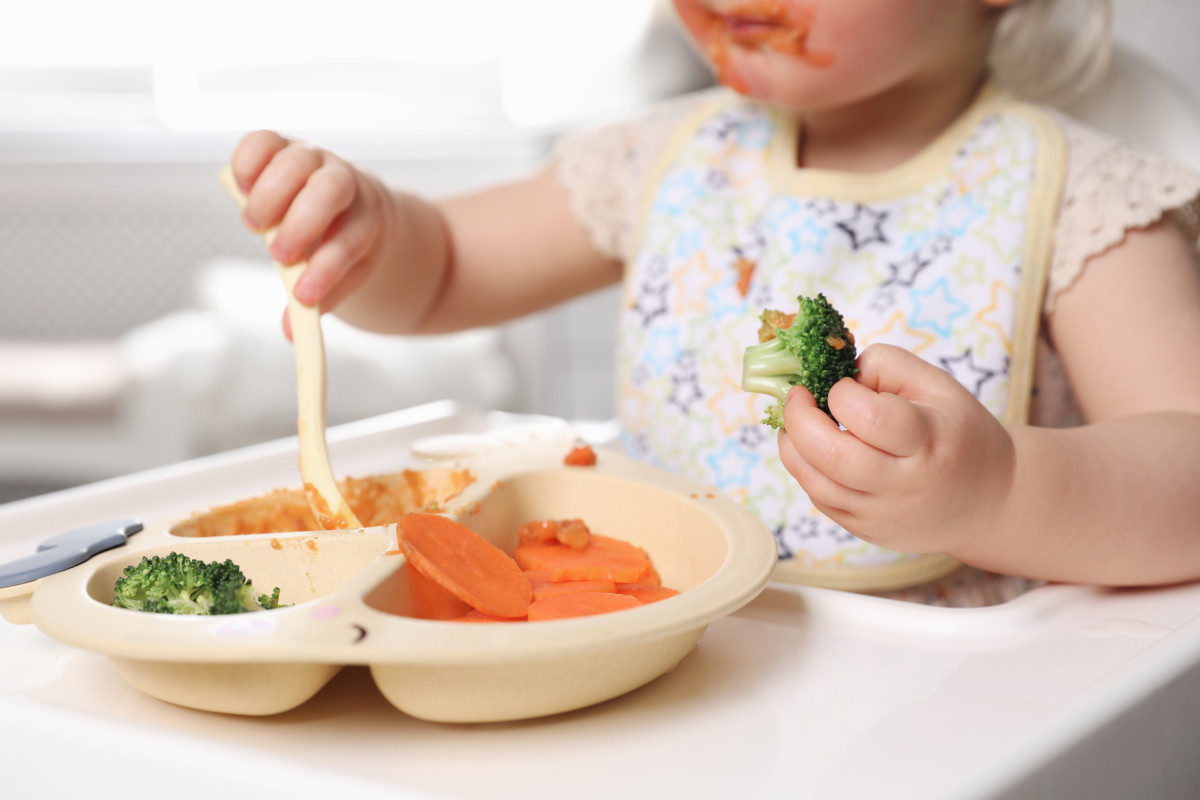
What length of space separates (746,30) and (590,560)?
0.48 meters

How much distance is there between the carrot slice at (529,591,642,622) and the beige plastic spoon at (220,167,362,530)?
147mm

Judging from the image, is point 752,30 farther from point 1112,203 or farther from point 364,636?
point 364,636

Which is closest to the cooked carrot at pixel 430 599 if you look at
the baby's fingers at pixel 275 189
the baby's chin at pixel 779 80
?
the baby's fingers at pixel 275 189

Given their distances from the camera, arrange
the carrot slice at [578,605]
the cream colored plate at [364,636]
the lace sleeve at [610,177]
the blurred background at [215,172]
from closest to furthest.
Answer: the cream colored plate at [364,636], the carrot slice at [578,605], the lace sleeve at [610,177], the blurred background at [215,172]

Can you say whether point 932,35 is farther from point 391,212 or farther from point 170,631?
point 170,631

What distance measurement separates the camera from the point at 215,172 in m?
2.67

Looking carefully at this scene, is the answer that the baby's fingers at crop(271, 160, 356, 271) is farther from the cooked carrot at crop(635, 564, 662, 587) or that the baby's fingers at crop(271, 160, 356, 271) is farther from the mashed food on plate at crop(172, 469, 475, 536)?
the cooked carrot at crop(635, 564, 662, 587)

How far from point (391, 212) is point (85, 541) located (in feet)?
1.44

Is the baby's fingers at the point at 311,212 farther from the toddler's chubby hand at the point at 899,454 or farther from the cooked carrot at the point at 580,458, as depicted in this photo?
the toddler's chubby hand at the point at 899,454

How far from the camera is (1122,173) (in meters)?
0.88

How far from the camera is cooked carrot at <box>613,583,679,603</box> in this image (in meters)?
Answer: 0.57

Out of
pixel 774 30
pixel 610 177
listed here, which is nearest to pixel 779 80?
pixel 774 30

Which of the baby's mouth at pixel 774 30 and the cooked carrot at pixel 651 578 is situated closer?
the cooked carrot at pixel 651 578

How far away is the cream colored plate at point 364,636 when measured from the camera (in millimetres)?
424
